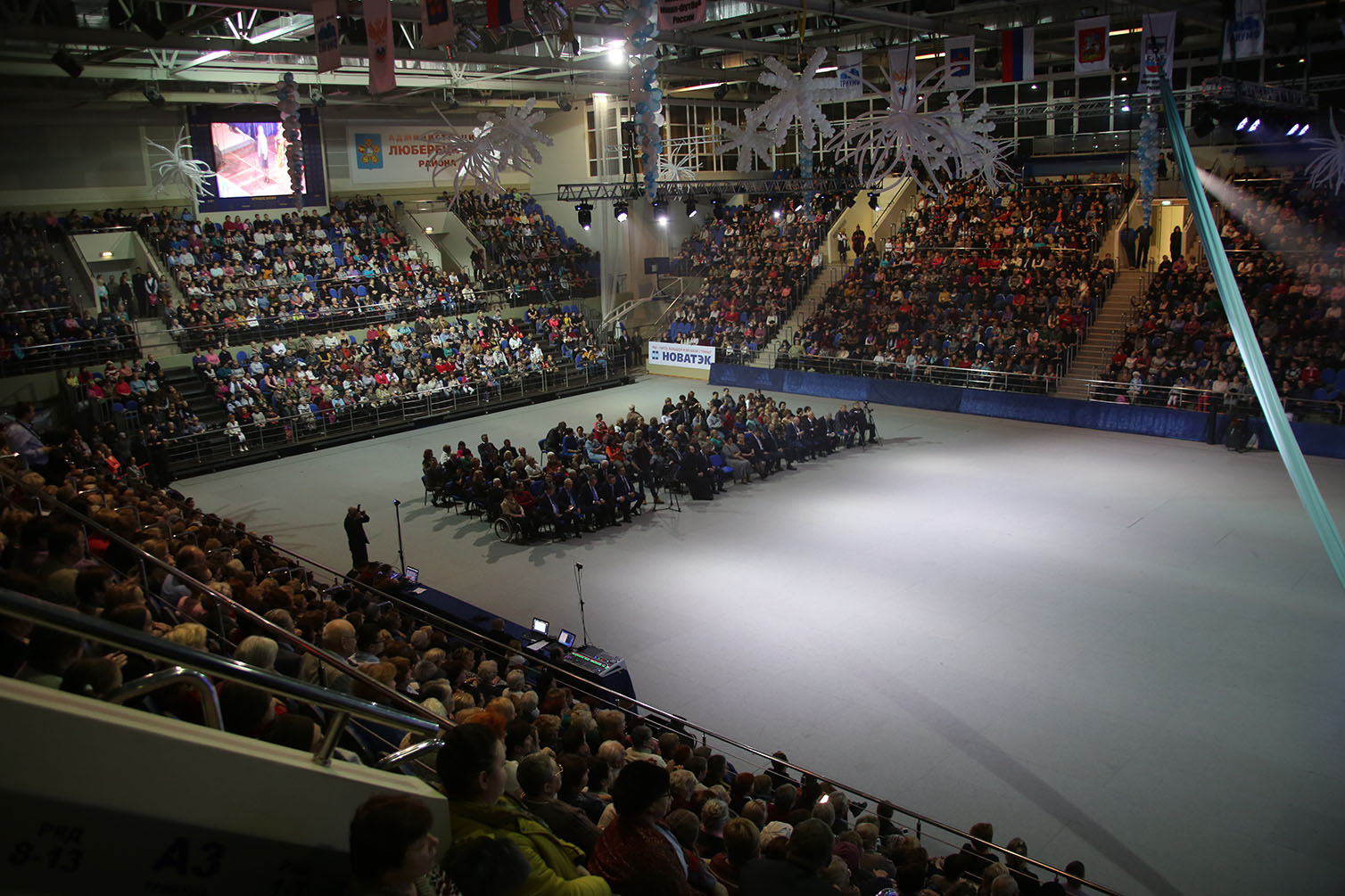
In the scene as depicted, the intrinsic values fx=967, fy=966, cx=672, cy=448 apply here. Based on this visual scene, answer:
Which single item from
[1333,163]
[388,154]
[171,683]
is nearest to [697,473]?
[171,683]

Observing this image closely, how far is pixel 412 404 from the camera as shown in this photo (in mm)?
22734

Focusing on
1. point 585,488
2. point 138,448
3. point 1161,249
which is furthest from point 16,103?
point 1161,249

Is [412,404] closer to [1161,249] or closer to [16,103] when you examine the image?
[16,103]

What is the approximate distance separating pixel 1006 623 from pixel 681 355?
18.1 metres

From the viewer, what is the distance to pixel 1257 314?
2048cm

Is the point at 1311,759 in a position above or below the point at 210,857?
below

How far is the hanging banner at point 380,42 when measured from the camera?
37.7 ft

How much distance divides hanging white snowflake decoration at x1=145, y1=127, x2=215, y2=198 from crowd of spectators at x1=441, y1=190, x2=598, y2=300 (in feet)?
25.1

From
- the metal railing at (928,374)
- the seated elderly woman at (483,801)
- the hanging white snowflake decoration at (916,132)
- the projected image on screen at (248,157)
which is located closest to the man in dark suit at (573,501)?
the hanging white snowflake decoration at (916,132)

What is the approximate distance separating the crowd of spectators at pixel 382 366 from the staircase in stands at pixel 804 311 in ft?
14.7

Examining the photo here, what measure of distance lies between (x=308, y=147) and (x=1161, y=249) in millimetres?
24031

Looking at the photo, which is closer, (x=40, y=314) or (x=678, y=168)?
(x=40, y=314)

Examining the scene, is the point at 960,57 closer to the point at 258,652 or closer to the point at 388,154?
the point at 258,652

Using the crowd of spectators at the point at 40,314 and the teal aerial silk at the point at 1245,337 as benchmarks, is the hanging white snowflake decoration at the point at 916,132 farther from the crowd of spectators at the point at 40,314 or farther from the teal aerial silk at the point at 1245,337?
the crowd of spectators at the point at 40,314
